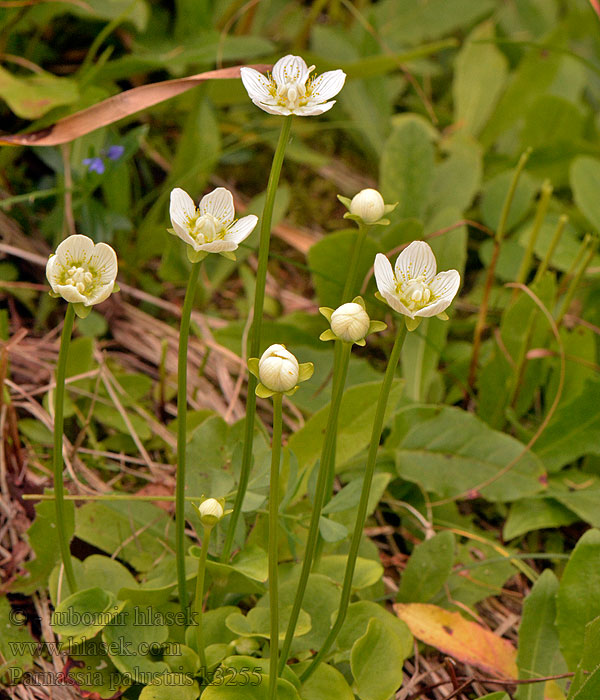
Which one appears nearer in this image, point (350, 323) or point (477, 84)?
point (350, 323)

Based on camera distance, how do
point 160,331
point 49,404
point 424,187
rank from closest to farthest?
point 49,404 → point 160,331 → point 424,187

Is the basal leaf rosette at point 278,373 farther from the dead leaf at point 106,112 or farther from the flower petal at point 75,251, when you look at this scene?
the dead leaf at point 106,112

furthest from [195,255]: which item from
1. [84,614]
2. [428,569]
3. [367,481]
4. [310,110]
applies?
[428,569]

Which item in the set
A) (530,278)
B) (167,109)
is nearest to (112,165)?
(167,109)

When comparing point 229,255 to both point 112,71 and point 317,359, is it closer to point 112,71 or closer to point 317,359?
point 317,359

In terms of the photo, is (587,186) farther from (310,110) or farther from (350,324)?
(350,324)

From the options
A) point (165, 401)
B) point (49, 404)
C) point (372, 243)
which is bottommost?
point (165, 401)

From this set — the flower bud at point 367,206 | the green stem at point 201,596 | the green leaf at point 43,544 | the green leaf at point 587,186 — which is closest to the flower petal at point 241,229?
the flower bud at point 367,206
